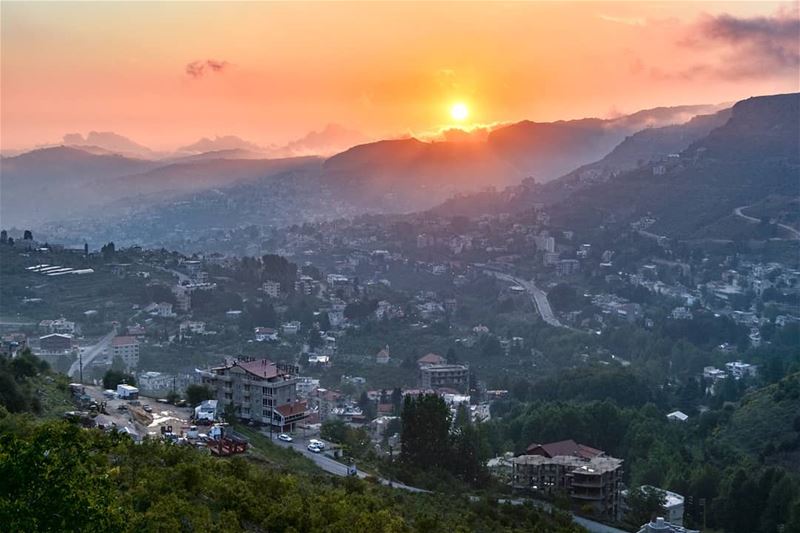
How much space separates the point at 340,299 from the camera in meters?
39.7

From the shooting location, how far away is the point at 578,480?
16.1 m

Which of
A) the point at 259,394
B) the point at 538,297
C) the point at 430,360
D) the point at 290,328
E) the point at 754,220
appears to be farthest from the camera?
the point at 754,220

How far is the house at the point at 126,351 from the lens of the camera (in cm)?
2819

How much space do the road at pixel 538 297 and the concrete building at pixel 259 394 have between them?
1969 centimetres

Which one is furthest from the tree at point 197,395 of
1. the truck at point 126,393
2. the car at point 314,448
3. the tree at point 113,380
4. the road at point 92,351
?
the road at point 92,351

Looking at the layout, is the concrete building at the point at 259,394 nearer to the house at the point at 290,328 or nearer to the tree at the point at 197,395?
the tree at the point at 197,395

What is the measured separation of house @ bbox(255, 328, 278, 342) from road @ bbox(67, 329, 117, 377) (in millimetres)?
4736

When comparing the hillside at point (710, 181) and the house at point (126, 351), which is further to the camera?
the hillside at point (710, 181)

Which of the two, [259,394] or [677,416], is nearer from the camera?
[259,394]

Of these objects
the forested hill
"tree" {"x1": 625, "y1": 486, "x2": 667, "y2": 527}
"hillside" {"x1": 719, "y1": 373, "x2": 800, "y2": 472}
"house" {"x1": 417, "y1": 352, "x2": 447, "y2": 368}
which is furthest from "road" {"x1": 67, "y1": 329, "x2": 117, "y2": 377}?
"hillside" {"x1": 719, "y1": 373, "x2": 800, "y2": 472}

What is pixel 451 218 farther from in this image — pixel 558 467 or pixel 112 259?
pixel 558 467

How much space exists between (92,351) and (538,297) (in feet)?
66.1

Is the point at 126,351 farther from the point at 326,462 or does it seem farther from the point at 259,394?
the point at 326,462

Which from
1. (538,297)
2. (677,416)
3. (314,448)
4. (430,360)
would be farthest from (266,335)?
(314,448)
